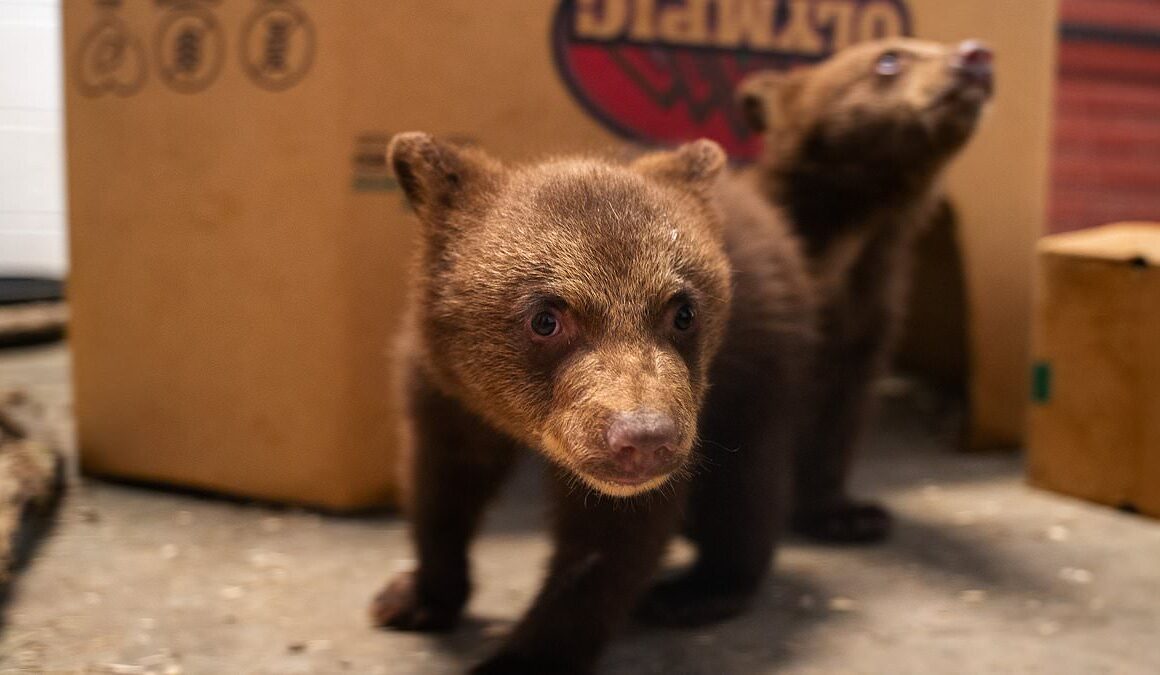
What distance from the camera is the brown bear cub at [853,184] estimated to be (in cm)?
367

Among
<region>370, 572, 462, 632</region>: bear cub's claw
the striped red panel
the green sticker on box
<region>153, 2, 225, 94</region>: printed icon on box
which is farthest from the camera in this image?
the striped red panel

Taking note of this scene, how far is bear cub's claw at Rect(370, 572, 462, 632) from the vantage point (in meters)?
2.81

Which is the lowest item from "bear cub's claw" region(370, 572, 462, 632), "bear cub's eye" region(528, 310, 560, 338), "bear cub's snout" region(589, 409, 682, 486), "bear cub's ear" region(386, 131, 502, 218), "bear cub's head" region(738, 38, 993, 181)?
"bear cub's claw" region(370, 572, 462, 632)

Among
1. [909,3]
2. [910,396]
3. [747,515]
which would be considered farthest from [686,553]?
[910,396]

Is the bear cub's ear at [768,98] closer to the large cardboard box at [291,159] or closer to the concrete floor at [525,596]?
the large cardboard box at [291,159]

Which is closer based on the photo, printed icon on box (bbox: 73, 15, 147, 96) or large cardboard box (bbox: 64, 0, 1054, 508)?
large cardboard box (bbox: 64, 0, 1054, 508)

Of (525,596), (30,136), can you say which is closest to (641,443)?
(525,596)

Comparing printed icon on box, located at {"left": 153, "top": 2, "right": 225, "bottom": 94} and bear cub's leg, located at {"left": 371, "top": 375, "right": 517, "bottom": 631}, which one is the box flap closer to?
bear cub's leg, located at {"left": 371, "top": 375, "right": 517, "bottom": 631}

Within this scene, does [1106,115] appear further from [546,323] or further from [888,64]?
[546,323]

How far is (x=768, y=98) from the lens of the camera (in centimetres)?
387

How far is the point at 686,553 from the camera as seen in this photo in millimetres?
3473

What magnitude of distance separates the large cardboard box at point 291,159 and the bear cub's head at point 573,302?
114 centimetres

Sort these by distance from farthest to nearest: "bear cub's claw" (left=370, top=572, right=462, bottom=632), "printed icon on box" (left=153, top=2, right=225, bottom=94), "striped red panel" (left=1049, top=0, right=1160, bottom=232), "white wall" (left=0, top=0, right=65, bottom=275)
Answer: "striped red panel" (left=1049, top=0, right=1160, bottom=232) < "white wall" (left=0, top=0, right=65, bottom=275) < "printed icon on box" (left=153, top=2, right=225, bottom=94) < "bear cub's claw" (left=370, top=572, right=462, bottom=632)

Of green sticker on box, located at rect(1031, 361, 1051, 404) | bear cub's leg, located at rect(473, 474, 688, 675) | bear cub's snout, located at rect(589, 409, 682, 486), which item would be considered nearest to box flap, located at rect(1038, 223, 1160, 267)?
green sticker on box, located at rect(1031, 361, 1051, 404)
